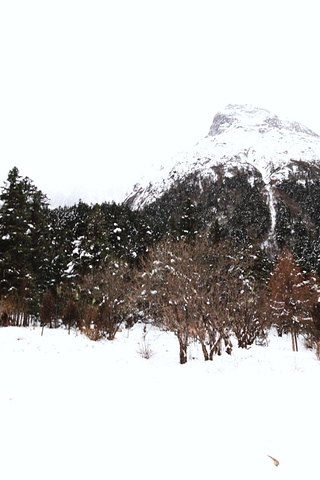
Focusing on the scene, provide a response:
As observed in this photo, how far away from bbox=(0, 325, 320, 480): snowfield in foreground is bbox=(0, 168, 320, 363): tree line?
3.24m

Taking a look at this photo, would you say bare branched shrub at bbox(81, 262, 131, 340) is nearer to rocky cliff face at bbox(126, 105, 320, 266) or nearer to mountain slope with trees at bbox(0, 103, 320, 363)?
mountain slope with trees at bbox(0, 103, 320, 363)

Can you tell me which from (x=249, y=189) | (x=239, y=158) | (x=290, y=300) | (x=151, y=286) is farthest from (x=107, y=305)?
(x=239, y=158)

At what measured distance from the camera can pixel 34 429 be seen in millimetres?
4680

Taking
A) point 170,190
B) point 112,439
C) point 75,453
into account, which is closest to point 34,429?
point 75,453

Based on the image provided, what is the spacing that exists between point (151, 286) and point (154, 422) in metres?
10.5

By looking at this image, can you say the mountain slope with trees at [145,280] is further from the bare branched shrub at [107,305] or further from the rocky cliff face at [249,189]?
the rocky cliff face at [249,189]

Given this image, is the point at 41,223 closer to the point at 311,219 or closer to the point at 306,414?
the point at 306,414

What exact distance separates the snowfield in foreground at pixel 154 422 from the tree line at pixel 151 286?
10.6ft

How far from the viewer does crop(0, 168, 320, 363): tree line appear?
40.2ft

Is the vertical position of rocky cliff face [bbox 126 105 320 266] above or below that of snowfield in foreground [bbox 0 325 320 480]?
above

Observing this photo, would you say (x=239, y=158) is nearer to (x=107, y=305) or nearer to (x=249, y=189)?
(x=249, y=189)

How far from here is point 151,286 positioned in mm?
15969

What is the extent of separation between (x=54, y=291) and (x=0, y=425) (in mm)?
28237

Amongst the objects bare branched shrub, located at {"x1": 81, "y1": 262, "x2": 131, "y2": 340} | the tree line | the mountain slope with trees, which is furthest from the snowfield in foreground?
bare branched shrub, located at {"x1": 81, "y1": 262, "x2": 131, "y2": 340}
